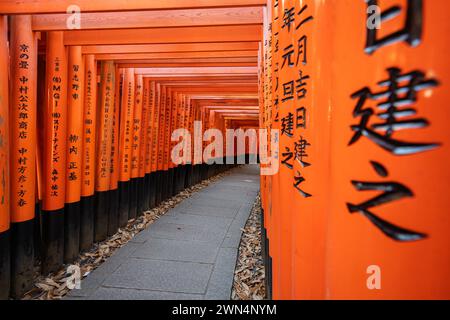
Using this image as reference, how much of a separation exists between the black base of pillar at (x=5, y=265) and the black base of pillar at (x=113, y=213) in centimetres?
282

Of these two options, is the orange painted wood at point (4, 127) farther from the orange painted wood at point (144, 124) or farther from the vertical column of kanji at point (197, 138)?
the vertical column of kanji at point (197, 138)

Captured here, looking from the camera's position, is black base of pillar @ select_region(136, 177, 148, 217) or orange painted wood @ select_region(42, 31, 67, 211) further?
black base of pillar @ select_region(136, 177, 148, 217)

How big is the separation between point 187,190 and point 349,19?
38.6 ft

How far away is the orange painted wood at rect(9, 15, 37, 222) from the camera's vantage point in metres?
3.81

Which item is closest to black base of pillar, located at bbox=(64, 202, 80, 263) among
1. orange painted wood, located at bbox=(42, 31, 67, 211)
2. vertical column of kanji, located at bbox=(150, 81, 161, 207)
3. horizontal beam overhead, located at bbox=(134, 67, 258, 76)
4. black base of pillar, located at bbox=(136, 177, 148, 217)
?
orange painted wood, located at bbox=(42, 31, 67, 211)

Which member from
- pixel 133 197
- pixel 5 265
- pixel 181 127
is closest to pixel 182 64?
pixel 133 197

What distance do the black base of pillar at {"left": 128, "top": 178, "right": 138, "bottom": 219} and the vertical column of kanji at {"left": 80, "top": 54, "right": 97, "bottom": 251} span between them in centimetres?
197

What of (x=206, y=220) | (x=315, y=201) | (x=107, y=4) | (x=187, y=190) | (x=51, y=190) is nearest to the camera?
(x=315, y=201)

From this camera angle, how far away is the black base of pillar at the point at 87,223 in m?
5.66

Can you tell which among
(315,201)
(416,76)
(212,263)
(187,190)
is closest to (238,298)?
(212,263)

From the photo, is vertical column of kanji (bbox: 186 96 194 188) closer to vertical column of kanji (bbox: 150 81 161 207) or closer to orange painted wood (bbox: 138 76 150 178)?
vertical column of kanji (bbox: 150 81 161 207)

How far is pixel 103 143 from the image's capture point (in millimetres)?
6246

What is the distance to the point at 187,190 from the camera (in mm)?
12578
